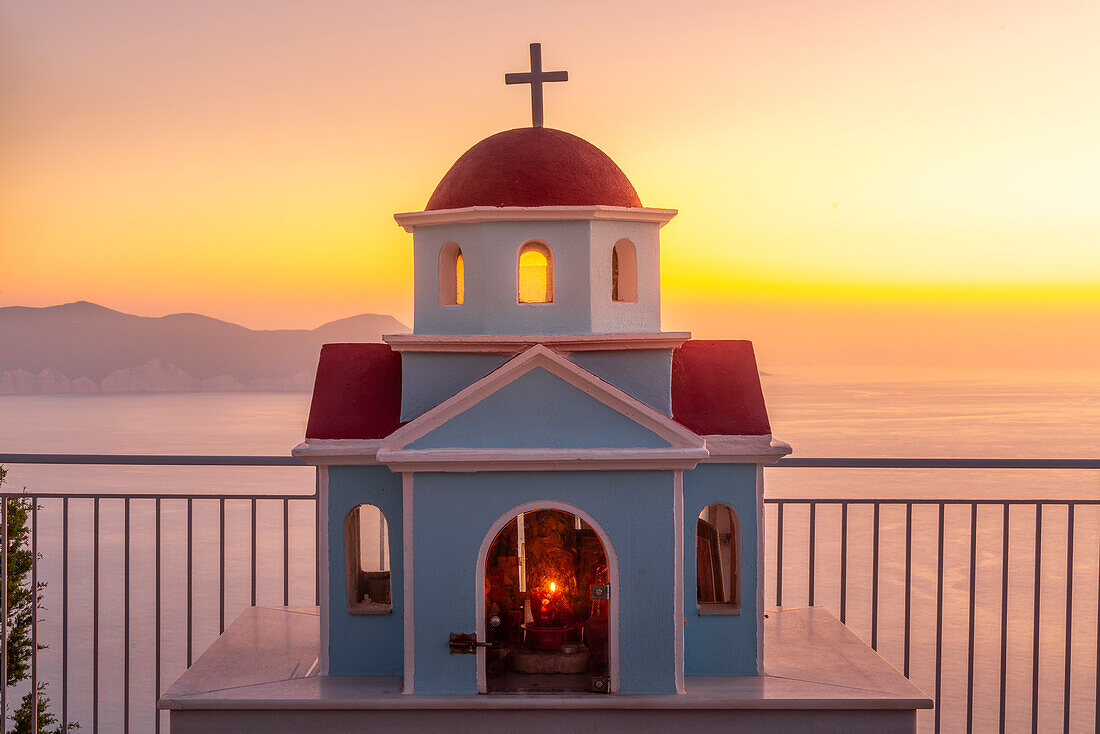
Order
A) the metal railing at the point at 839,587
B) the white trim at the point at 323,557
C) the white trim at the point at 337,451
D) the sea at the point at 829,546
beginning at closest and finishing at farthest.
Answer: the white trim at the point at 337,451 < the white trim at the point at 323,557 < the metal railing at the point at 839,587 < the sea at the point at 829,546

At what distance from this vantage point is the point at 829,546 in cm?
1520

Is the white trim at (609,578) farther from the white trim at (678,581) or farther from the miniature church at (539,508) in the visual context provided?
the white trim at (678,581)

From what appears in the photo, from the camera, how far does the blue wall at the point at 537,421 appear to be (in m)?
4.37

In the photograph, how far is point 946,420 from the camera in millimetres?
13047

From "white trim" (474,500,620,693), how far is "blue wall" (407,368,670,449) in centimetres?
27

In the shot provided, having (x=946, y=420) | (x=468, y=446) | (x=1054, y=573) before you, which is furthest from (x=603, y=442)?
(x=1054, y=573)

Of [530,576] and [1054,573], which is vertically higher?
[530,576]

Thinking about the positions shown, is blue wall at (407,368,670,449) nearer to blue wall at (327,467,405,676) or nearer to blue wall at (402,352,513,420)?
blue wall at (402,352,513,420)

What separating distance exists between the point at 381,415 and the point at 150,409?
1775 centimetres

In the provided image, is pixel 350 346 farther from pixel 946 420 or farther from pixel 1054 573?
pixel 1054 573

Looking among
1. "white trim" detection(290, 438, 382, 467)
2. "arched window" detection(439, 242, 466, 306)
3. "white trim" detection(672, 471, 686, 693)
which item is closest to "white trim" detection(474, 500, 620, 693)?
"white trim" detection(672, 471, 686, 693)

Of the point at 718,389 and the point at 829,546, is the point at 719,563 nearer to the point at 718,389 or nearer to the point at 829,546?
the point at 718,389

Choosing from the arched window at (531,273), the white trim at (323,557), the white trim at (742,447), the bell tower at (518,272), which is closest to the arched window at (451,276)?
the bell tower at (518,272)

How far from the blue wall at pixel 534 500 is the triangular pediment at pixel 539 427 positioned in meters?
0.09
